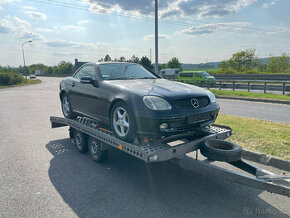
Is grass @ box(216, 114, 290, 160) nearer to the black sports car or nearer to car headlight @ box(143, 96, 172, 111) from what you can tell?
the black sports car

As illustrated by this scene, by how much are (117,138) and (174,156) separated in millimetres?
1069

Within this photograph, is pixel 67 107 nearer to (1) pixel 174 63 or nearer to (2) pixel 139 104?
(2) pixel 139 104

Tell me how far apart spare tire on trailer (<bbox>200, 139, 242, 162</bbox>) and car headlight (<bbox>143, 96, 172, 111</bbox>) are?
2.63ft

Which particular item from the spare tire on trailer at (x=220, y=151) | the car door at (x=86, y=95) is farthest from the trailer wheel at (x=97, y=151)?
the spare tire on trailer at (x=220, y=151)

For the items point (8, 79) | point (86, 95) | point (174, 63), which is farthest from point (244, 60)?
point (86, 95)

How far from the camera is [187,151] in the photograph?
3375 millimetres

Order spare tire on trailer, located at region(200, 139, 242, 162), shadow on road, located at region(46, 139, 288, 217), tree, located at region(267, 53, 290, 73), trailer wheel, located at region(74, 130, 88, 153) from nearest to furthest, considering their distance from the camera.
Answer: shadow on road, located at region(46, 139, 288, 217) < spare tire on trailer, located at region(200, 139, 242, 162) < trailer wheel, located at region(74, 130, 88, 153) < tree, located at region(267, 53, 290, 73)

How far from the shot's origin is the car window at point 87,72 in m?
4.80

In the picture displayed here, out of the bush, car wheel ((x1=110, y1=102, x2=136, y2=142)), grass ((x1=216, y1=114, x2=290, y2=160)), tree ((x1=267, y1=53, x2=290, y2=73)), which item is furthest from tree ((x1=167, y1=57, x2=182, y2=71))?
car wheel ((x1=110, y1=102, x2=136, y2=142))

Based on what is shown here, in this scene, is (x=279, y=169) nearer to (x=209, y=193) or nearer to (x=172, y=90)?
(x=209, y=193)

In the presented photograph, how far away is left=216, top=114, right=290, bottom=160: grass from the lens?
4566 mm

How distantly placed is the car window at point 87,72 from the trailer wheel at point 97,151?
1310mm

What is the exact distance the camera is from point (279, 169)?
13.3 ft

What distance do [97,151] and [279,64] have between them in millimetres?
59917
